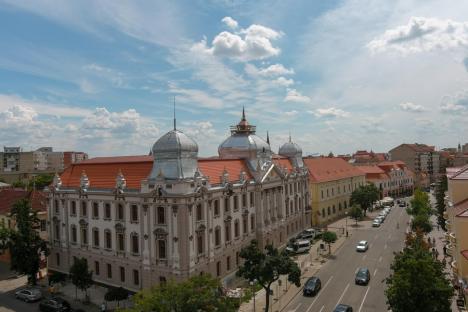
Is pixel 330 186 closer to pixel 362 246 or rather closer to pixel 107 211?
pixel 362 246

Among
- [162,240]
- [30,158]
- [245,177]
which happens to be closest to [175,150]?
[162,240]

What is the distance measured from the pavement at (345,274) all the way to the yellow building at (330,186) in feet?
21.0

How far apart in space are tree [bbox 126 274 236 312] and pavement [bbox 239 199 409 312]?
57.6ft

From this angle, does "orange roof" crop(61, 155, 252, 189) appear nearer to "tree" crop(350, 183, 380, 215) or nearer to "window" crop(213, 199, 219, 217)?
"window" crop(213, 199, 219, 217)

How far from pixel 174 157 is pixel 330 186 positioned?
5879 centimetres

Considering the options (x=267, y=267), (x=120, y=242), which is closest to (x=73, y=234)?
(x=120, y=242)

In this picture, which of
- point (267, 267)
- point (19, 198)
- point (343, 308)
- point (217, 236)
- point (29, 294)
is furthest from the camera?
point (19, 198)

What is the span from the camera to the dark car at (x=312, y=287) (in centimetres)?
4762

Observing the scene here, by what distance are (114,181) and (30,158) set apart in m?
160

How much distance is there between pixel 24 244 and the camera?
51.8 meters

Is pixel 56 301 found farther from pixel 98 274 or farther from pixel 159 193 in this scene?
pixel 159 193

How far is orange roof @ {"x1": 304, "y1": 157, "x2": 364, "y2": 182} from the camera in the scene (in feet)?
309

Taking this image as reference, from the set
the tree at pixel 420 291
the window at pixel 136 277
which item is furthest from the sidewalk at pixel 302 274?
the tree at pixel 420 291

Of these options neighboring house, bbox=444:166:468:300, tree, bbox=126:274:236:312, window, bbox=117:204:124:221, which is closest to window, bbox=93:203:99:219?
window, bbox=117:204:124:221
